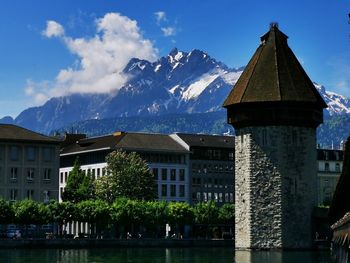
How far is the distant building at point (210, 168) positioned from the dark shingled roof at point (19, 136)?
24477 mm

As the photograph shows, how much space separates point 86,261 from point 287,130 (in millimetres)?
21768

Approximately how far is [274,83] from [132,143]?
45.6 metres

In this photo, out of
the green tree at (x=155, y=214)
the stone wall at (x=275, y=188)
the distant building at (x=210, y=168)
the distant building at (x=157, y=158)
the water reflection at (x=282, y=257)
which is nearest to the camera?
the water reflection at (x=282, y=257)

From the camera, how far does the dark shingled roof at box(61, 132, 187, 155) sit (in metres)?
104

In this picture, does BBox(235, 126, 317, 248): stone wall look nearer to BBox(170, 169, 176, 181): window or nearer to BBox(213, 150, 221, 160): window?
BBox(170, 169, 176, 181): window

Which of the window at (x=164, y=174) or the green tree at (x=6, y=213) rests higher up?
the window at (x=164, y=174)

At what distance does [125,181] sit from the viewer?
3300 inches

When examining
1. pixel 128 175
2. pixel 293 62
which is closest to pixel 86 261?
pixel 293 62

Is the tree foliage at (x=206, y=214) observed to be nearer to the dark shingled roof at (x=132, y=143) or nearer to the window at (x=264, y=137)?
the dark shingled roof at (x=132, y=143)

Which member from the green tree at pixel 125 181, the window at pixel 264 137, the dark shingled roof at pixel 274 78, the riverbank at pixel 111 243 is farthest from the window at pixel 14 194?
the window at pixel 264 137

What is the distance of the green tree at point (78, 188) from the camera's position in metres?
88.7

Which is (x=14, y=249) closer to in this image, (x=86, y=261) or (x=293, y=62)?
(x=86, y=261)

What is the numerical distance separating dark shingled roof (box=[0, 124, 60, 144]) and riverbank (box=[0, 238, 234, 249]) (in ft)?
76.7

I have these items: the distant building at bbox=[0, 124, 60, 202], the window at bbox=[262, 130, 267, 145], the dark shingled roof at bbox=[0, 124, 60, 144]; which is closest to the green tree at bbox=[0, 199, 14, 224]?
the distant building at bbox=[0, 124, 60, 202]
